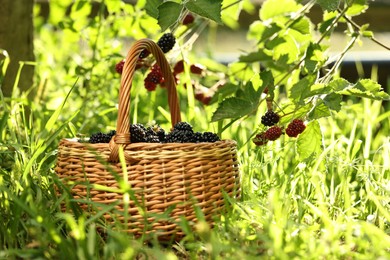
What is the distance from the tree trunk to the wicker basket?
3.19ft

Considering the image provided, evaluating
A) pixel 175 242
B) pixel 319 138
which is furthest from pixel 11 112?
pixel 319 138

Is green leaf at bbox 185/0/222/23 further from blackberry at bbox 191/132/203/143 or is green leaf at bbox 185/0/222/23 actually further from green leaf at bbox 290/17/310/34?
green leaf at bbox 290/17/310/34

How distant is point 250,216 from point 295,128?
0.83 feet

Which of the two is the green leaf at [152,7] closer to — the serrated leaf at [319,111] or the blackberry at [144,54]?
the blackberry at [144,54]

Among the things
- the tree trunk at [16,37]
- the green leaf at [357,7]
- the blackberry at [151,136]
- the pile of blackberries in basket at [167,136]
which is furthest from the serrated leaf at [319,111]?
the tree trunk at [16,37]

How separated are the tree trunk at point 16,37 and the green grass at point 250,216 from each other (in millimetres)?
179

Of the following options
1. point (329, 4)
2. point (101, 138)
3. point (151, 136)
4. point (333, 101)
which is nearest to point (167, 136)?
point (151, 136)

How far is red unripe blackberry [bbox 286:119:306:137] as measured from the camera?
1.81 meters

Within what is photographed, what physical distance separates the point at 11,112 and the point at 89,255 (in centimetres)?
106

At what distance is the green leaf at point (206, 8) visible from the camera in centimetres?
170

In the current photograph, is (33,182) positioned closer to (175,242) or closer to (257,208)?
(175,242)

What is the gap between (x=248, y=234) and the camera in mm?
1594

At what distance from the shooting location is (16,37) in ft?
8.83

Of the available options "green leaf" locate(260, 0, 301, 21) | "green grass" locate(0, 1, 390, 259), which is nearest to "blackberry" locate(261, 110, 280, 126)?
"green grass" locate(0, 1, 390, 259)
